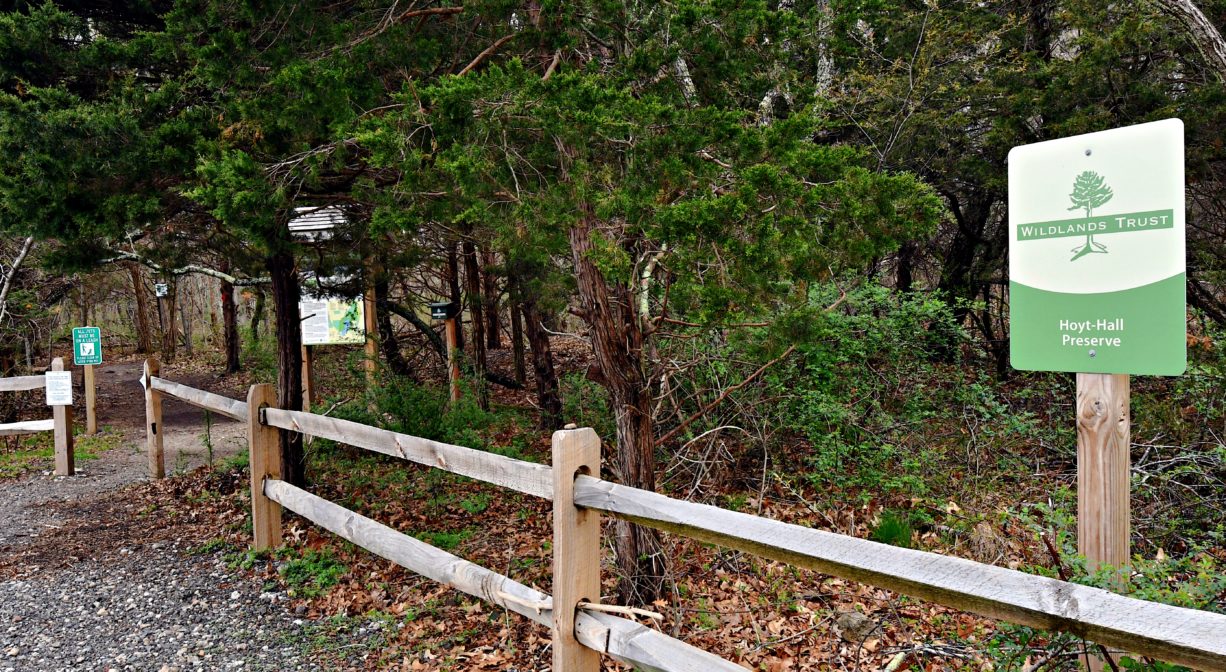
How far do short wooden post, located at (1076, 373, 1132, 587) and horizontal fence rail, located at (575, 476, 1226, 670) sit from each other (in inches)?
51.0

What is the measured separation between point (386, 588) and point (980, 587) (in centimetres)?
437

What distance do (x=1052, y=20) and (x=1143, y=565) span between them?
899cm

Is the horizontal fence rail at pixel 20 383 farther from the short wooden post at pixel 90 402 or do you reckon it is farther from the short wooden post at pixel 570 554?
the short wooden post at pixel 570 554

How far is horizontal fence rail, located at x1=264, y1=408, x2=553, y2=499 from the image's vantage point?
3.32 metres

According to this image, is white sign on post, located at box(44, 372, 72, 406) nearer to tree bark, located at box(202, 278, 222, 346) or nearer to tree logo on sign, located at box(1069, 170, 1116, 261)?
tree logo on sign, located at box(1069, 170, 1116, 261)

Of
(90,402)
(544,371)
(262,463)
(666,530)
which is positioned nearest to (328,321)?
(544,371)

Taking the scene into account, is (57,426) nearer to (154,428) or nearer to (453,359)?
(154,428)

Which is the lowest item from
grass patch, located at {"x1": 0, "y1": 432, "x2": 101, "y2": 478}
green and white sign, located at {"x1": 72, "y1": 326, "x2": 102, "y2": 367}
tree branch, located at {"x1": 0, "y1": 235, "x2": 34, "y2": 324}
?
grass patch, located at {"x1": 0, "y1": 432, "x2": 101, "y2": 478}

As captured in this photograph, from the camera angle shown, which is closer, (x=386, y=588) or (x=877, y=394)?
(x=386, y=588)

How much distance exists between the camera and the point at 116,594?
5246 mm

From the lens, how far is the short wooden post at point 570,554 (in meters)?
3.10

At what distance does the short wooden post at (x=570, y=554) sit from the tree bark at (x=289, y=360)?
15.6ft

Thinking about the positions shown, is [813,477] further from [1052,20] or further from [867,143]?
[1052,20]

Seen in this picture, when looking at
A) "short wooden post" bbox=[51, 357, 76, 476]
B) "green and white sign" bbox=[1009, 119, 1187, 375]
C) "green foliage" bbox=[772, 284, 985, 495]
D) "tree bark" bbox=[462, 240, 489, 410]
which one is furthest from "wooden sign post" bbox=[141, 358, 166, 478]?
"green and white sign" bbox=[1009, 119, 1187, 375]
